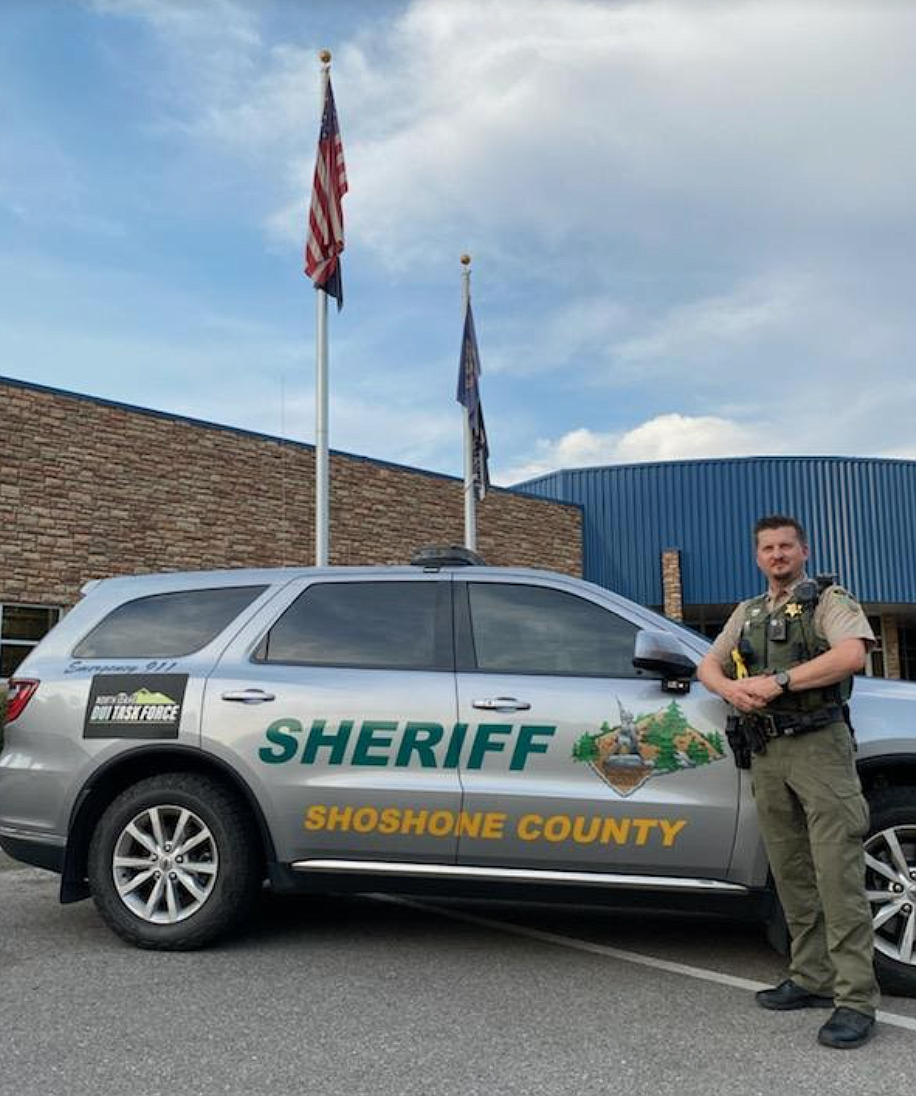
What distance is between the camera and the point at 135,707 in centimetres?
492

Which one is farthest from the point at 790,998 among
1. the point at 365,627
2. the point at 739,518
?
the point at 739,518

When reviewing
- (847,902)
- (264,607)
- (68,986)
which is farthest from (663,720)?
(68,986)

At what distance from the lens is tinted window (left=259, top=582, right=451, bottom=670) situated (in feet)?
16.0

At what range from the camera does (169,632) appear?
5180 millimetres

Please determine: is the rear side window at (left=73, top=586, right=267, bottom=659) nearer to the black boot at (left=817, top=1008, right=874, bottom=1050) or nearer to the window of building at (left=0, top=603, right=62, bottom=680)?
the black boot at (left=817, top=1008, right=874, bottom=1050)

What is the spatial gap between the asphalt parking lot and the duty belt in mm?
1055

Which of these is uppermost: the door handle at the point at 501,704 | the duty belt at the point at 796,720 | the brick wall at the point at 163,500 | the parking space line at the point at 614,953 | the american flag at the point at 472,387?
the american flag at the point at 472,387

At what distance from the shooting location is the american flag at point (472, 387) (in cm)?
1695

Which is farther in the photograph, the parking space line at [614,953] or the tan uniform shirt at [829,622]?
the parking space line at [614,953]

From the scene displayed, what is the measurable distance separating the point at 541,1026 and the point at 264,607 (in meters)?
2.30

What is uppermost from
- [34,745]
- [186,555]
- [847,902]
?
[186,555]

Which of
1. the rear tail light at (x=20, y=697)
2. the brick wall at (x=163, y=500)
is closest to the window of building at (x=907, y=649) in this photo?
the brick wall at (x=163, y=500)

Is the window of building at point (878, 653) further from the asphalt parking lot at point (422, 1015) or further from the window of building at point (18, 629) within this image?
the asphalt parking lot at point (422, 1015)

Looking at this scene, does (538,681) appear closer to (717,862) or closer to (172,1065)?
(717,862)
